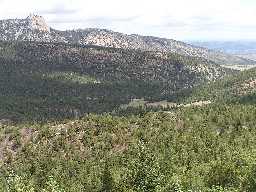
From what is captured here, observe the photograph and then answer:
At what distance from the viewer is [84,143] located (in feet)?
508

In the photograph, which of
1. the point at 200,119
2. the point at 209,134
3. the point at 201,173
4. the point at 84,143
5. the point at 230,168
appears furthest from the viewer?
the point at 200,119

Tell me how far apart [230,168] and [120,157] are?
61344 mm

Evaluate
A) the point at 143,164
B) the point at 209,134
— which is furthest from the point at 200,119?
the point at 143,164

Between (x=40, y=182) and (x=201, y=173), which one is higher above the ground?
(x=201, y=173)

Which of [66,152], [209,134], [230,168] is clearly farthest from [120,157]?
[230,168]

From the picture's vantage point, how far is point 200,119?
166m

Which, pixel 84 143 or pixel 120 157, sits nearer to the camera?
pixel 120 157

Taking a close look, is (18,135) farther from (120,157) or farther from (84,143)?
(120,157)

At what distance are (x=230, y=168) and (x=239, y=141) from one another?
4924 cm

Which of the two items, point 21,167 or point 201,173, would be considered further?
point 21,167

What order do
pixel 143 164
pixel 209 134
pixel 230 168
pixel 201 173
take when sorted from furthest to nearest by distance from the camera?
pixel 209 134, pixel 201 173, pixel 230 168, pixel 143 164

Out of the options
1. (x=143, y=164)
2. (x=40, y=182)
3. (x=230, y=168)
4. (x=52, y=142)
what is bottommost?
(x=40, y=182)

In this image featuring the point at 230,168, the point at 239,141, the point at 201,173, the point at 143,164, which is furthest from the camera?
the point at 239,141

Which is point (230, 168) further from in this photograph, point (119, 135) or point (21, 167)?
point (21, 167)
